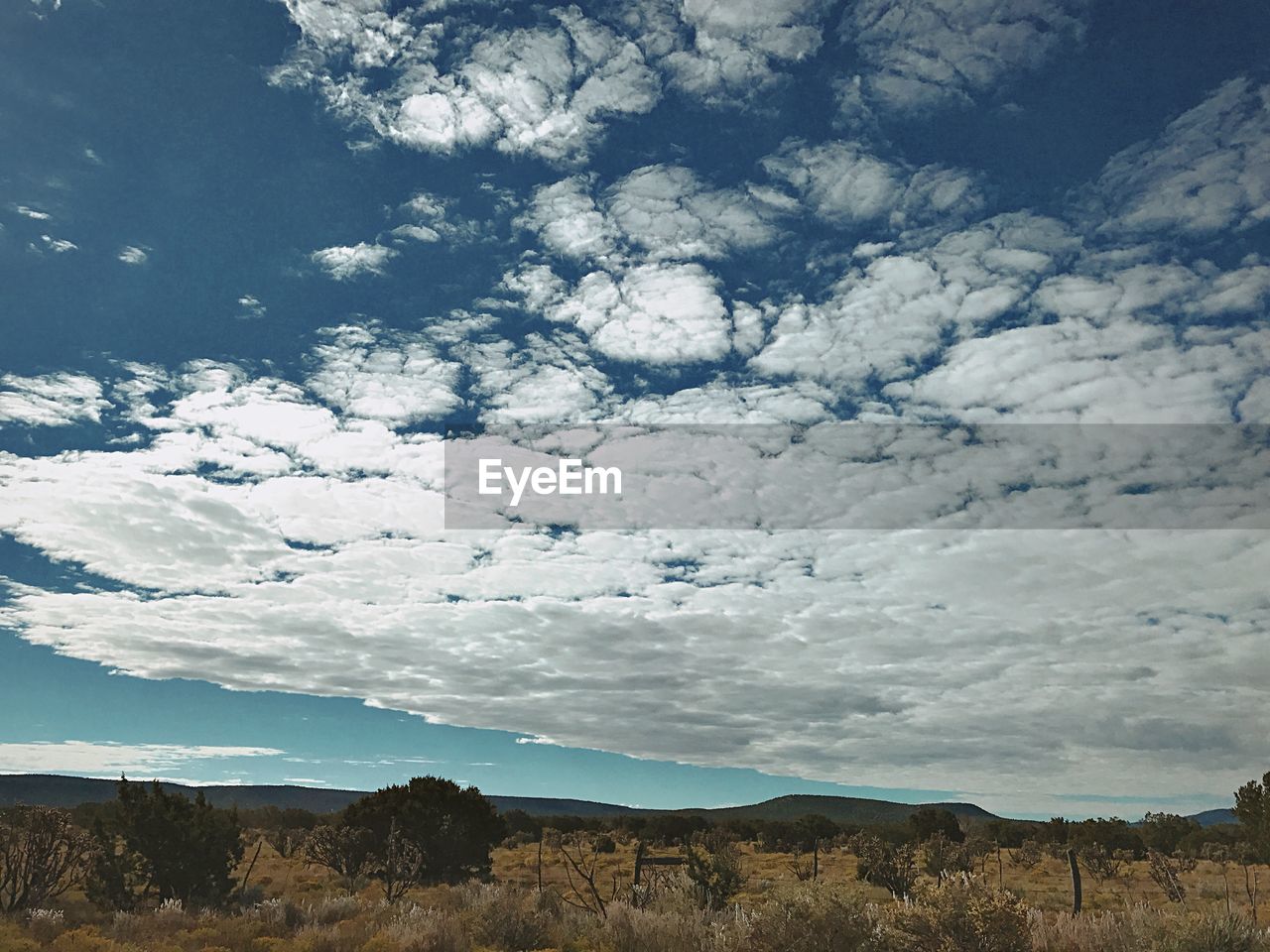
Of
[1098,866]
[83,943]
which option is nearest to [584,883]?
[83,943]

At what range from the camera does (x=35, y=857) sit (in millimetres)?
21734

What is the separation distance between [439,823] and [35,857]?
13983 millimetres

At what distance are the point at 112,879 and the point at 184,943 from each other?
814 centimetres

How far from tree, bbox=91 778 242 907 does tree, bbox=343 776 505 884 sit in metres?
6.95

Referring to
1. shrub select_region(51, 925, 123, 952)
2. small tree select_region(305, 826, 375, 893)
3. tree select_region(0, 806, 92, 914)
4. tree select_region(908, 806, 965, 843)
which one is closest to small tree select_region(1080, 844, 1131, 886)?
tree select_region(908, 806, 965, 843)

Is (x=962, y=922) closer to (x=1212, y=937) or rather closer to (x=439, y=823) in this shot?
(x=1212, y=937)

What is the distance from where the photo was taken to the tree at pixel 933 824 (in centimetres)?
6003

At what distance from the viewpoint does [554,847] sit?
52.4 metres

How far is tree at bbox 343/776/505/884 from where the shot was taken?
32719 mm

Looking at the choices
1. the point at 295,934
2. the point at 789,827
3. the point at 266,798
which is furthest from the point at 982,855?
the point at 266,798

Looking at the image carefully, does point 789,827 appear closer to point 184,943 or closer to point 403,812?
point 403,812

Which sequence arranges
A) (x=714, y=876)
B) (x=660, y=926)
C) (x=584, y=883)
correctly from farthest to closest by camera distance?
(x=584, y=883), (x=714, y=876), (x=660, y=926)

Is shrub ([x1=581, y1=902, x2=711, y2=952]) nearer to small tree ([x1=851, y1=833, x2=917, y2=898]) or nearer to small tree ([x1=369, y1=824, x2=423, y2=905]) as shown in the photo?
small tree ([x1=851, y1=833, x2=917, y2=898])

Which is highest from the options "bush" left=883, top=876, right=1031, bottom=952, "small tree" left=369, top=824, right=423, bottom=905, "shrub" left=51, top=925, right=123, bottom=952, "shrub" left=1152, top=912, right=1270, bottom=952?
"bush" left=883, top=876, right=1031, bottom=952
